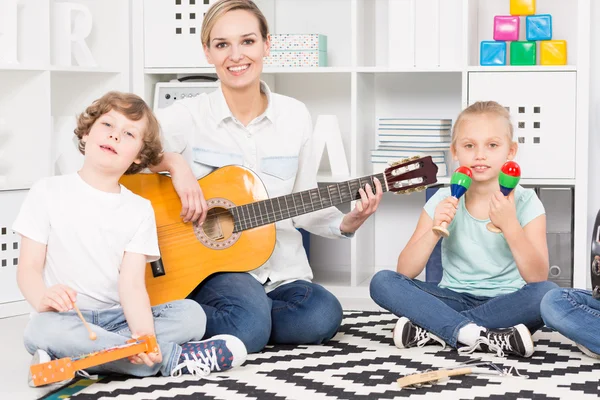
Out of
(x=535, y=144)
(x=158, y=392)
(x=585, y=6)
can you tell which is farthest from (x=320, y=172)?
(x=158, y=392)

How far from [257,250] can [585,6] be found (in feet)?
4.27

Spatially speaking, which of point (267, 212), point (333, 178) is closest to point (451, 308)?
point (267, 212)

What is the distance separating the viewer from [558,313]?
191 centimetres

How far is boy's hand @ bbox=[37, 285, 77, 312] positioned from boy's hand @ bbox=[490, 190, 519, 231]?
3.06 ft

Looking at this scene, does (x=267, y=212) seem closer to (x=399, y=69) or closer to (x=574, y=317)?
(x=574, y=317)

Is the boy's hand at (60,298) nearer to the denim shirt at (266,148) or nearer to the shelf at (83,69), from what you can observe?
the denim shirt at (266,148)

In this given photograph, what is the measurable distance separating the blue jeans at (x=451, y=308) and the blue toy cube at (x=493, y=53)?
0.97 m

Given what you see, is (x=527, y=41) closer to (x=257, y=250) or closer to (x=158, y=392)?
(x=257, y=250)

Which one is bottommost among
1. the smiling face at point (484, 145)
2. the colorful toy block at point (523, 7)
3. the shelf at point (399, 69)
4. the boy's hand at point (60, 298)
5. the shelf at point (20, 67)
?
the boy's hand at point (60, 298)

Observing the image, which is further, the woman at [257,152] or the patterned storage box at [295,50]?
the patterned storage box at [295,50]

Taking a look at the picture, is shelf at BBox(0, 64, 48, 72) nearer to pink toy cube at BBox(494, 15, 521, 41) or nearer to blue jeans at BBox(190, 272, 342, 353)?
blue jeans at BBox(190, 272, 342, 353)

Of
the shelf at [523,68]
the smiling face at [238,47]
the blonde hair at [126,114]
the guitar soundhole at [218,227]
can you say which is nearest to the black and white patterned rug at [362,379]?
the guitar soundhole at [218,227]

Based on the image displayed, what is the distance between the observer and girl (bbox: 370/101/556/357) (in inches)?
78.5

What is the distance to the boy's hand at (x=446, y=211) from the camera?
2006 mm
